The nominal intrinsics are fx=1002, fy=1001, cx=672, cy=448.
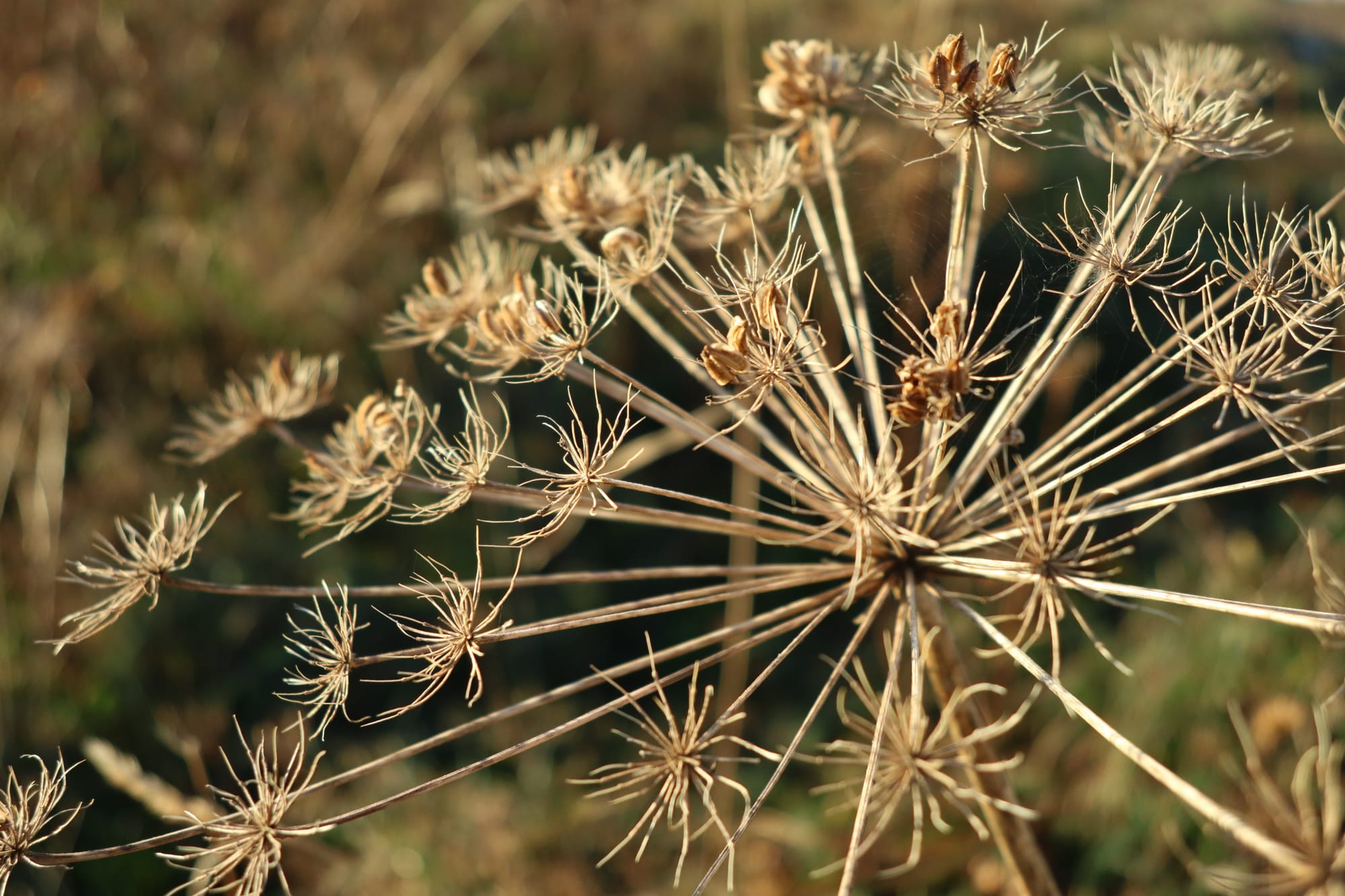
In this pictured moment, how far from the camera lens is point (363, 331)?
226 inches

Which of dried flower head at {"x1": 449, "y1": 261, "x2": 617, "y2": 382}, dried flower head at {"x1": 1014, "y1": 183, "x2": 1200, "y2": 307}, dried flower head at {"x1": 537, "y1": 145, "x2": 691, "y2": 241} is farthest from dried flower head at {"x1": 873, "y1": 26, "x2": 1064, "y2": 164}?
dried flower head at {"x1": 537, "y1": 145, "x2": 691, "y2": 241}

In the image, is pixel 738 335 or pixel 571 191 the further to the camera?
pixel 571 191

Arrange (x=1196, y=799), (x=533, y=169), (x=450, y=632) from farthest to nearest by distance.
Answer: (x=533, y=169) < (x=450, y=632) < (x=1196, y=799)

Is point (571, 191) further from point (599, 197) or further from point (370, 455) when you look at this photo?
point (370, 455)

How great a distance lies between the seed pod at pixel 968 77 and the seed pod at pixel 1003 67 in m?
0.02

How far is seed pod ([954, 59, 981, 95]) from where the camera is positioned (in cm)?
172

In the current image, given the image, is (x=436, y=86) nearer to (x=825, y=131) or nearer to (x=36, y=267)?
(x=36, y=267)

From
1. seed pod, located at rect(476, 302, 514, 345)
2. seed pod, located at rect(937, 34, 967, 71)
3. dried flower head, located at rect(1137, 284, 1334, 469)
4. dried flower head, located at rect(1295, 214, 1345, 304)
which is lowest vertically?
seed pod, located at rect(476, 302, 514, 345)

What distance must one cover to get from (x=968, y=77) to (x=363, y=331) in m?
4.62

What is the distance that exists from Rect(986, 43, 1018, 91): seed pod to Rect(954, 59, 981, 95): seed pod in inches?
0.8

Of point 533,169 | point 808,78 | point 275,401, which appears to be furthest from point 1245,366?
point 275,401

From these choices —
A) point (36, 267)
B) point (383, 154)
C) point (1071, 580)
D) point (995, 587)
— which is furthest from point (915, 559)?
point (36, 267)

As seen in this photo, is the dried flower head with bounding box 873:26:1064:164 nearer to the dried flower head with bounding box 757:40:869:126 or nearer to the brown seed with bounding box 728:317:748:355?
the brown seed with bounding box 728:317:748:355

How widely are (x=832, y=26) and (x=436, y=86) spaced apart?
3.36 meters
